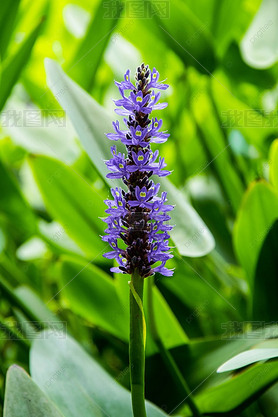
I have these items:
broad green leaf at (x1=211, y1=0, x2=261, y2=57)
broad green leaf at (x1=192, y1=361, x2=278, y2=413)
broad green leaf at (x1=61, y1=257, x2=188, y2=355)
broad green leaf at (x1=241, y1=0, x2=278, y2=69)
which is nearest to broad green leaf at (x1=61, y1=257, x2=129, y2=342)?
broad green leaf at (x1=61, y1=257, x2=188, y2=355)

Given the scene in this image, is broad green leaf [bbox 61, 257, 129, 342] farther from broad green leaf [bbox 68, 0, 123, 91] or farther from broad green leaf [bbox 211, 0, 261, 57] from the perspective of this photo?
broad green leaf [bbox 211, 0, 261, 57]

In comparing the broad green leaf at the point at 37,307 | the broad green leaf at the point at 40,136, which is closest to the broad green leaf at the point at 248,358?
the broad green leaf at the point at 37,307

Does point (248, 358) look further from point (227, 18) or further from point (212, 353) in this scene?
point (227, 18)

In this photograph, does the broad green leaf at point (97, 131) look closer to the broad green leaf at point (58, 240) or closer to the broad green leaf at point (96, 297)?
the broad green leaf at point (96, 297)

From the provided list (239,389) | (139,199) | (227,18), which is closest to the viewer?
(139,199)

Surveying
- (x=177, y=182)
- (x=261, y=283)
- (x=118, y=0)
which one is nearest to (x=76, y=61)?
(x=118, y=0)

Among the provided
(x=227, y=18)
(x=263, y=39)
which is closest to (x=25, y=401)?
(x=263, y=39)
